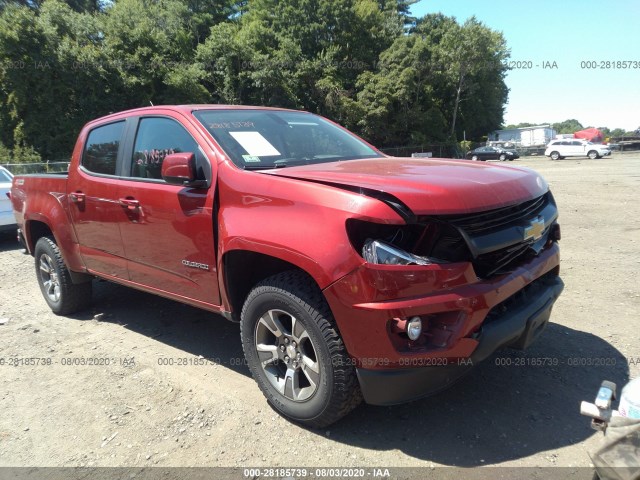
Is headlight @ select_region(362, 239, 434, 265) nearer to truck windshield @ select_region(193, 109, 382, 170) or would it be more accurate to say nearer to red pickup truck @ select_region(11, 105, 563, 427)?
red pickup truck @ select_region(11, 105, 563, 427)

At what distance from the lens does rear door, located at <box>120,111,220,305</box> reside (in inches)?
127

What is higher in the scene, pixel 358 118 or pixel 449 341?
pixel 358 118

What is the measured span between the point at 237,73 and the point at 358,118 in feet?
35.5

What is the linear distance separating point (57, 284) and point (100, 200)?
1.54 m

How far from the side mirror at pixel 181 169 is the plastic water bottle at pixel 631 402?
2561mm

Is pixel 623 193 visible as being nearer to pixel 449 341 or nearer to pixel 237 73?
pixel 449 341

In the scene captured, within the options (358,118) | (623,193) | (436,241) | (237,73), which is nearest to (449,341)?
(436,241)

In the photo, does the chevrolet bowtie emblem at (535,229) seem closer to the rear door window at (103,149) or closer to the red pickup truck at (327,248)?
the red pickup truck at (327,248)

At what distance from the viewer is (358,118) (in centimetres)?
4088

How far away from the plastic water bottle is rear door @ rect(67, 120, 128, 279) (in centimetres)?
351

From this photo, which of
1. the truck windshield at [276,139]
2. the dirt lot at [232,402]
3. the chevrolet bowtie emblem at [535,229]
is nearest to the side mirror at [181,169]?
the truck windshield at [276,139]

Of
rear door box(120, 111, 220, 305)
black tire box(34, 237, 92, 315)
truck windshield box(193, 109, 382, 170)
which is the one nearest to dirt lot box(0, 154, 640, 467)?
black tire box(34, 237, 92, 315)

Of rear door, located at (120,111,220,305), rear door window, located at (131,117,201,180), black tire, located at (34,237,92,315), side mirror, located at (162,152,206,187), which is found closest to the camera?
side mirror, located at (162,152,206,187)

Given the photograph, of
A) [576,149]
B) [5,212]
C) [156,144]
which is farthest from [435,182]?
[576,149]
